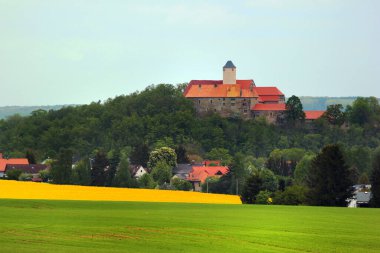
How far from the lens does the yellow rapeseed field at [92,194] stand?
6675cm

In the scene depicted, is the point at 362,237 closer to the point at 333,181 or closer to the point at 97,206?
the point at 97,206

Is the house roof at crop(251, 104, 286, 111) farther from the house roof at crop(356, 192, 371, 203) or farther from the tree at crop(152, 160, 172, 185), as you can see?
the house roof at crop(356, 192, 371, 203)

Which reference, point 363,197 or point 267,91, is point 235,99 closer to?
point 267,91

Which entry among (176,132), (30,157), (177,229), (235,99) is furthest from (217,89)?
(177,229)

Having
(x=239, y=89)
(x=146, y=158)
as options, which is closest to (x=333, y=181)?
(x=146, y=158)

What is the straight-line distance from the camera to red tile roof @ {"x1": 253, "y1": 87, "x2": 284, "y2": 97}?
192000 millimetres

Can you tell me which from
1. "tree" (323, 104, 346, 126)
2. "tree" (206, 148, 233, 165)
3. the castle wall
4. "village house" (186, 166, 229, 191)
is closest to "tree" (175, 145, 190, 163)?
"tree" (206, 148, 233, 165)

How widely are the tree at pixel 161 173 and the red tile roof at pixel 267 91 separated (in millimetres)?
56786

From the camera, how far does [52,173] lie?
102 metres

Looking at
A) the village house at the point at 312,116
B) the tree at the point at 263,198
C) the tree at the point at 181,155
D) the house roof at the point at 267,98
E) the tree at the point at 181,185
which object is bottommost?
the tree at the point at 263,198

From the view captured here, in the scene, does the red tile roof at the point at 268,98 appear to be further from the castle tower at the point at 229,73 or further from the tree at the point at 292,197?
the tree at the point at 292,197

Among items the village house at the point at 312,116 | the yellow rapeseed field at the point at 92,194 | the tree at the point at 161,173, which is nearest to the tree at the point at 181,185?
the tree at the point at 161,173

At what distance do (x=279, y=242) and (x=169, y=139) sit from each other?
137990 millimetres

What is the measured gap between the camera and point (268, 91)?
193m
